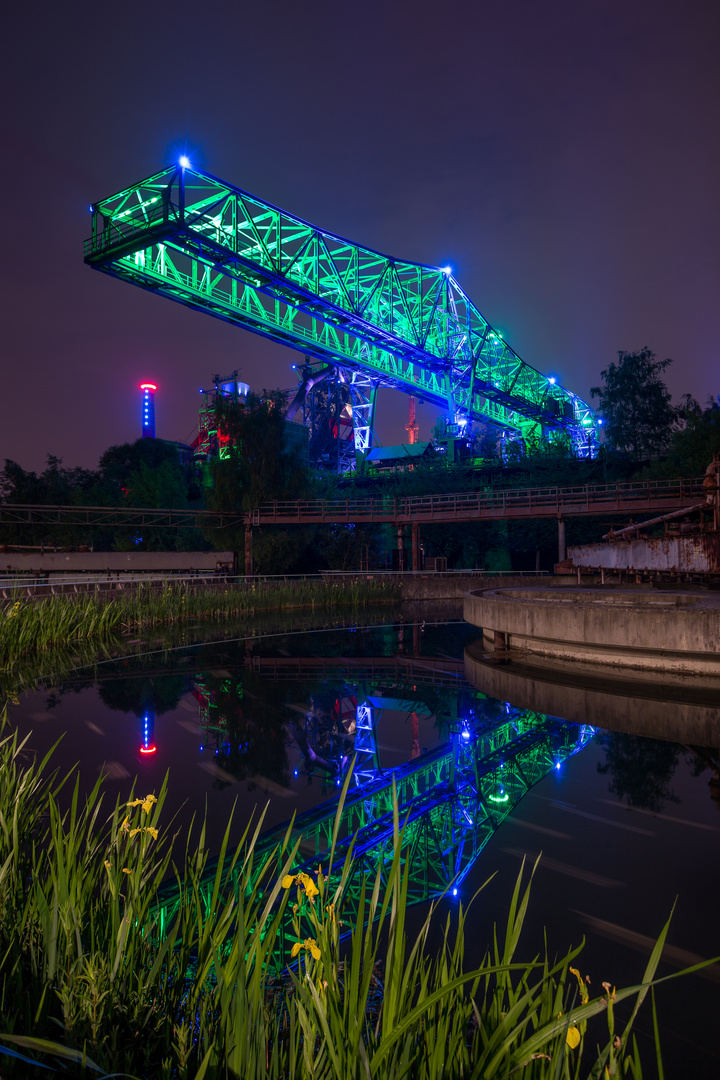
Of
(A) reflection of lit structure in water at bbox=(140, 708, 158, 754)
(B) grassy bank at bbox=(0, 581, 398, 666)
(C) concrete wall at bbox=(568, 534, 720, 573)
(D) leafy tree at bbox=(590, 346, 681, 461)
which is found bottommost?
(A) reflection of lit structure in water at bbox=(140, 708, 158, 754)

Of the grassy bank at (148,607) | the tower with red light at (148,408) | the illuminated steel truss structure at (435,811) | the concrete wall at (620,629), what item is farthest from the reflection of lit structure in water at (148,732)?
the tower with red light at (148,408)

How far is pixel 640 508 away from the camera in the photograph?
28.9m

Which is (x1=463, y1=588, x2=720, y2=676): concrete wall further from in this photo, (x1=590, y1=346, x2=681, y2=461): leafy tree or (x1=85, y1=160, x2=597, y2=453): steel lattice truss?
(x1=590, y1=346, x2=681, y2=461): leafy tree

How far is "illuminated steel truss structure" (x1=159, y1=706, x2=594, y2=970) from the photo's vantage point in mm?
2713

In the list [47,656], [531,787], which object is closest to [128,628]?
[47,656]

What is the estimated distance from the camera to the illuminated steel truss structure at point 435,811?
2.71 m

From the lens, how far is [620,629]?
6.82 metres

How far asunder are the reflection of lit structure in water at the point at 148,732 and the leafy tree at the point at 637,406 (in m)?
48.0

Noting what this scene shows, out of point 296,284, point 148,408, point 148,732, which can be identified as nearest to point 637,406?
point 296,284

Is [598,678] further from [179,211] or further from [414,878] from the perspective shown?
[179,211]

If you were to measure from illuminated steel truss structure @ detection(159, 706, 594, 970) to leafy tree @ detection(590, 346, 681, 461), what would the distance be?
1876 inches

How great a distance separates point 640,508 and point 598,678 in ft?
79.8

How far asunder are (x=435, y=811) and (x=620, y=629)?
4.08 m

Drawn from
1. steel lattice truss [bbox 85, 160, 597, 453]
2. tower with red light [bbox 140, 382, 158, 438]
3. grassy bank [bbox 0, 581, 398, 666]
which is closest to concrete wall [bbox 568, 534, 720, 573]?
grassy bank [bbox 0, 581, 398, 666]
